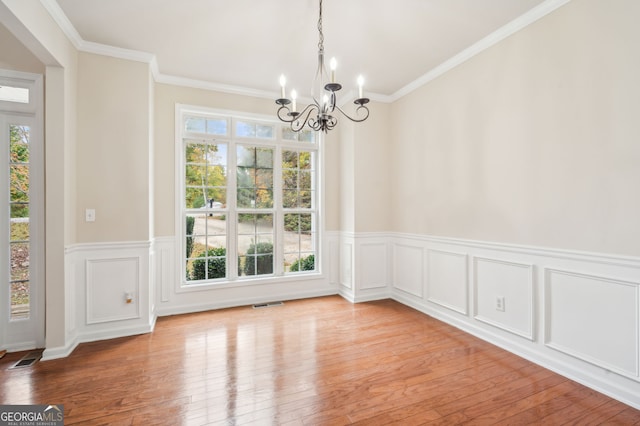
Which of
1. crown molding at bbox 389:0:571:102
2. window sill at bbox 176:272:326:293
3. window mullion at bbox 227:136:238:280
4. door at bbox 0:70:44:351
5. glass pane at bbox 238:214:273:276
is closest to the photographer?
crown molding at bbox 389:0:571:102

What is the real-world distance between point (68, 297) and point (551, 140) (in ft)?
14.1

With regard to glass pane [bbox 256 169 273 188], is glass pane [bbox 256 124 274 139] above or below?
above

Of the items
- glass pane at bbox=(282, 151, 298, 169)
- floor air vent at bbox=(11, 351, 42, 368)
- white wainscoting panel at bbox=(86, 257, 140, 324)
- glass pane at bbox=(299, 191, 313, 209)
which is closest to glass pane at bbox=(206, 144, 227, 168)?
glass pane at bbox=(282, 151, 298, 169)

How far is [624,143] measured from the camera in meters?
1.98

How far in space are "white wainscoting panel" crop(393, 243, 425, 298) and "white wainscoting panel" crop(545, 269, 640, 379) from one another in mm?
1467

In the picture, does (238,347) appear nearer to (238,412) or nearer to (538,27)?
(238,412)

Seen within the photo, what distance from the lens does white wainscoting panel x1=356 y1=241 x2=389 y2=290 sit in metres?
4.14

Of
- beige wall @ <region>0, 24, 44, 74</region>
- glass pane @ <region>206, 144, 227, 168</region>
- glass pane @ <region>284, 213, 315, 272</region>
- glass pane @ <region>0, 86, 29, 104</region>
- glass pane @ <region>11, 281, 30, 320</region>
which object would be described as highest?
beige wall @ <region>0, 24, 44, 74</region>

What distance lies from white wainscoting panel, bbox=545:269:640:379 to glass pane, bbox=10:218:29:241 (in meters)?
4.54

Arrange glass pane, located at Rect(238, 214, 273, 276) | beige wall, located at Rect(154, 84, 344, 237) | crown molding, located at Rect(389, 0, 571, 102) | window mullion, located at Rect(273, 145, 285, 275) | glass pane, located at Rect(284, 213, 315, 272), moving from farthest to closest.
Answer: glass pane, located at Rect(284, 213, 315, 272), window mullion, located at Rect(273, 145, 285, 275), glass pane, located at Rect(238, 214, 273, 276), beige wall, located at Rect(154, 84, 344, 237), crown molding, located at Rect(389, 0, 571, 102)

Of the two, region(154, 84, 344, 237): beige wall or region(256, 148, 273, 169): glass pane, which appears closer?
region(154, 84, 344, 237): beige wall

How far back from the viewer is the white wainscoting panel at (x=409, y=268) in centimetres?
376

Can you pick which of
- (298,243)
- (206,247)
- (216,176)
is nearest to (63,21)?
(216,176)
